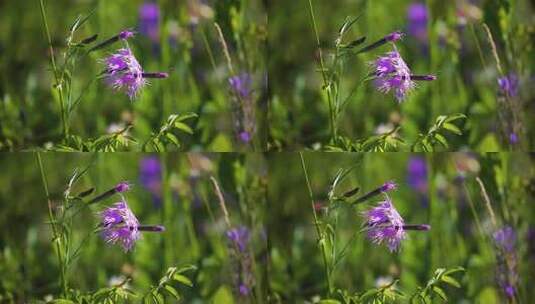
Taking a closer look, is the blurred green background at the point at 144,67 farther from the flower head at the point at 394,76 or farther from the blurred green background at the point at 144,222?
the flower head at the point at 394,76

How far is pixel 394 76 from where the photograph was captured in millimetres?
3330

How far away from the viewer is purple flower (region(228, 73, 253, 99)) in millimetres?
3338

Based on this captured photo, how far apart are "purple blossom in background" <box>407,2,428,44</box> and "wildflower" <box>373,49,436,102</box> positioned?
89mm

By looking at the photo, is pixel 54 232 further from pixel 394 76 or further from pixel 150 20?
pixel 394 76

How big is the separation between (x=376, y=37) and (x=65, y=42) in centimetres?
98

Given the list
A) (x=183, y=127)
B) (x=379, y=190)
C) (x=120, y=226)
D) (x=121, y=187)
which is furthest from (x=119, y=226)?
(x=379, y=190)

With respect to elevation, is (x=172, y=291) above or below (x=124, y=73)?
below

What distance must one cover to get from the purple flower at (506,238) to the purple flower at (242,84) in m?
0.92

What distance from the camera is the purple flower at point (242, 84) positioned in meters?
3.34

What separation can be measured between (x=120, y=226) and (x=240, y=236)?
38cm

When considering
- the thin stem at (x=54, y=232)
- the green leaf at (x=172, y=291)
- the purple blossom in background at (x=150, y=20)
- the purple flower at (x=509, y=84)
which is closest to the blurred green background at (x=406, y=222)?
the purple flower at (x=509, y=84)

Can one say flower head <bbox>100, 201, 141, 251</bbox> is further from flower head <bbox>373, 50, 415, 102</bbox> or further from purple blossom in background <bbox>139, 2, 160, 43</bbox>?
flower head <bbox>373, 50, 415, 102</bbox>

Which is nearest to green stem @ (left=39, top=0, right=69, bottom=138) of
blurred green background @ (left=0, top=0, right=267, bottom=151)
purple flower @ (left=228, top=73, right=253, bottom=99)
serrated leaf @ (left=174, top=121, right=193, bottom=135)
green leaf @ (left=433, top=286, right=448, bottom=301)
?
blurred green background @ (left=0, top=0, right=267, bottom=151)

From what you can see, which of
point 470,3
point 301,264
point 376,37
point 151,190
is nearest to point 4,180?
point 151,190
